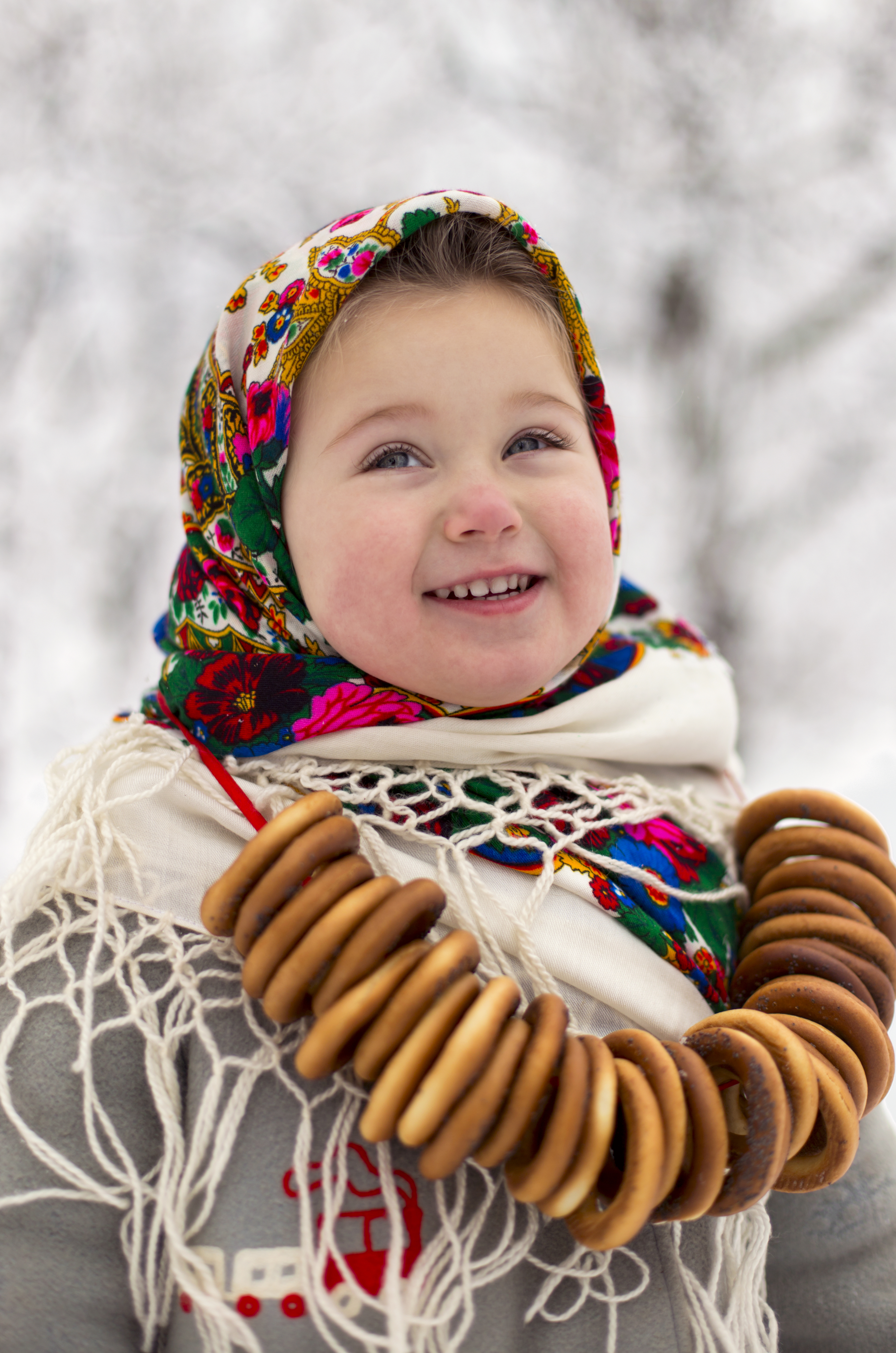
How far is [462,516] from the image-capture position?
2.58 ft

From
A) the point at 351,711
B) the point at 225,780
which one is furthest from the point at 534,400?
the point at 225,780

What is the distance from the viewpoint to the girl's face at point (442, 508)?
2.64ft

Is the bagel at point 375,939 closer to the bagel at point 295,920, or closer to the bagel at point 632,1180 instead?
the bagel at point 295,920

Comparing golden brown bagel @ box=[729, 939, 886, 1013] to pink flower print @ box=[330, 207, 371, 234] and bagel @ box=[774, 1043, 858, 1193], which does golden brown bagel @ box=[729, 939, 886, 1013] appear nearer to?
bagel @ box=[774, 1043, 858, 1193]

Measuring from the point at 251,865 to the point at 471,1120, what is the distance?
219 millimetres

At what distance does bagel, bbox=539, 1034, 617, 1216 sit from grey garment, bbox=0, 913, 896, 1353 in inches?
4.4

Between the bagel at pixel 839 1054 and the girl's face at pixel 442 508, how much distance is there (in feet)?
1.12

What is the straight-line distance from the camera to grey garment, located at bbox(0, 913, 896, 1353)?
67 cm

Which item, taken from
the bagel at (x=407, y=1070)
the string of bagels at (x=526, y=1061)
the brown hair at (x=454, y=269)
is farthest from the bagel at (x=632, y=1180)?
the brown hair at (x=454, y=269)

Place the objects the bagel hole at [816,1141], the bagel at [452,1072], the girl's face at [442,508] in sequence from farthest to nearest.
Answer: the girl's face at [442,508] → the bagel hole at [816,1141] → the bagel at [452,1072]

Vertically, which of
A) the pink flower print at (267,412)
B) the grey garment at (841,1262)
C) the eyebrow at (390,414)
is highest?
the pink flower print at (267,412)

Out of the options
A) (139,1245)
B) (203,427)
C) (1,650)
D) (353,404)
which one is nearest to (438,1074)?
(139,1245)

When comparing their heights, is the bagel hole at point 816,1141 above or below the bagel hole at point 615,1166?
below

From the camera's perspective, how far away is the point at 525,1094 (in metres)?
0.60
